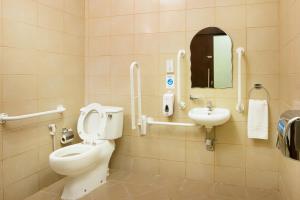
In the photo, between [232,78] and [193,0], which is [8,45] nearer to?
[193,0]

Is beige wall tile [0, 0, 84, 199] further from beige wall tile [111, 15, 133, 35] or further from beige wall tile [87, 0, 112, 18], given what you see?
beige wall tile [111, 15, 133, 35]

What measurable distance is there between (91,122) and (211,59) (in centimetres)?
136

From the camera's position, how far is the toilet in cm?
208

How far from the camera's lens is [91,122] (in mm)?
2688

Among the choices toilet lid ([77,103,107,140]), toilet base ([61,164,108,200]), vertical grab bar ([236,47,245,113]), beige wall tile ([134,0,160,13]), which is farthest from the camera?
beige wall tile ([134,0,160,13])

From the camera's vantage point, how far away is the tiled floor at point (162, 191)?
2262mm

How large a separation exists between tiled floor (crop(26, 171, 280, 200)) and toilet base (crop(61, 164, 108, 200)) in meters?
0.06

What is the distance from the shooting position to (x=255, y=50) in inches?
93.8

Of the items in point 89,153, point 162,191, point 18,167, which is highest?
point 89,153

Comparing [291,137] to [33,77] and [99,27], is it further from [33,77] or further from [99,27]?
[99,27]

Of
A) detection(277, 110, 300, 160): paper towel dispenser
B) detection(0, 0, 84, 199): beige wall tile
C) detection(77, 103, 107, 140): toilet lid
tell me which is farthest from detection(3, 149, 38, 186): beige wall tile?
detection(277, 110, 300, 160): paper towel dispenser

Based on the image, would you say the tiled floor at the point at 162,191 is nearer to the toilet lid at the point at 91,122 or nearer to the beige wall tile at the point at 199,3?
the toilet lid at the point at 91,122

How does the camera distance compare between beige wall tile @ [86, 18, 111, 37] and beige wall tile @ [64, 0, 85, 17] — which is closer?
beige wall tile @ [64, 0, 85, 17]

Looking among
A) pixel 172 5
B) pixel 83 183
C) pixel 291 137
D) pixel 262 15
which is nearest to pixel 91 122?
pixel 83 183
